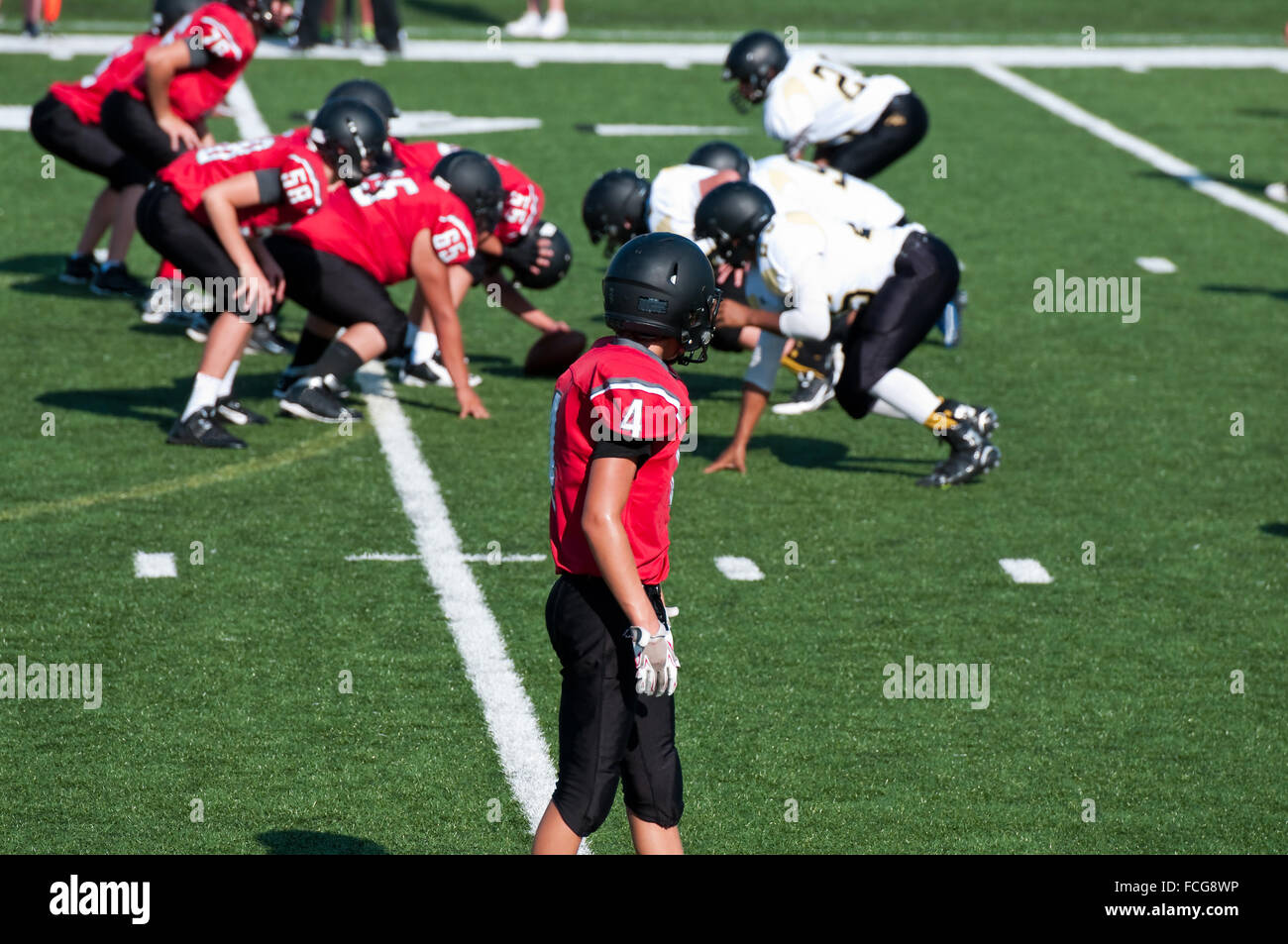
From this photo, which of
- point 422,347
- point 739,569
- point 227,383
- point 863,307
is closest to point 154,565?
point 227,383

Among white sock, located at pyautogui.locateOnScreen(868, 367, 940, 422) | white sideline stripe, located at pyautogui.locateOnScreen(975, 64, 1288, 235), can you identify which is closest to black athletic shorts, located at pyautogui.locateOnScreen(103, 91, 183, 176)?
white sock, located at pyautogui.locateOnScreen(868, 367, 940, 422)

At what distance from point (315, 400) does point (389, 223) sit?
0.88 metres

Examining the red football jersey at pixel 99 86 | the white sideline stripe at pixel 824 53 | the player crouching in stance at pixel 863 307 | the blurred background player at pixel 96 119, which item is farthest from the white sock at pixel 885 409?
the white sideline stripe at pixel 824 53

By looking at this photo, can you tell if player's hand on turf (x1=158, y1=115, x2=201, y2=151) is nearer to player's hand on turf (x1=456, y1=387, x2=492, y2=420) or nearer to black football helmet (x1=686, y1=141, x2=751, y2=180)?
player's hand on turf (x1=456, y1=387, x2=492, y2=420)

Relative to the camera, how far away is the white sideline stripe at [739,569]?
7109 millimetres

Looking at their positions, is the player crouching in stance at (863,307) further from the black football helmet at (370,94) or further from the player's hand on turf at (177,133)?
the player's hand on turf at (177,133)

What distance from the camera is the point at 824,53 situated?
17.9 metres

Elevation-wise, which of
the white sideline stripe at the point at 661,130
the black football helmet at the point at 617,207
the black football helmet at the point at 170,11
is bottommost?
the white sideline stripe at the point at 661,130

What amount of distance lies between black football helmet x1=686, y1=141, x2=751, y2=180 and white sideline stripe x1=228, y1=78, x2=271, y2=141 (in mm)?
5675

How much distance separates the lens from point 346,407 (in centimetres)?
900

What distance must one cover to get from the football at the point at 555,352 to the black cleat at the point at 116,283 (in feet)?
8.56

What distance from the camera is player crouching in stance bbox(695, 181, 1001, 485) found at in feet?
25.7
